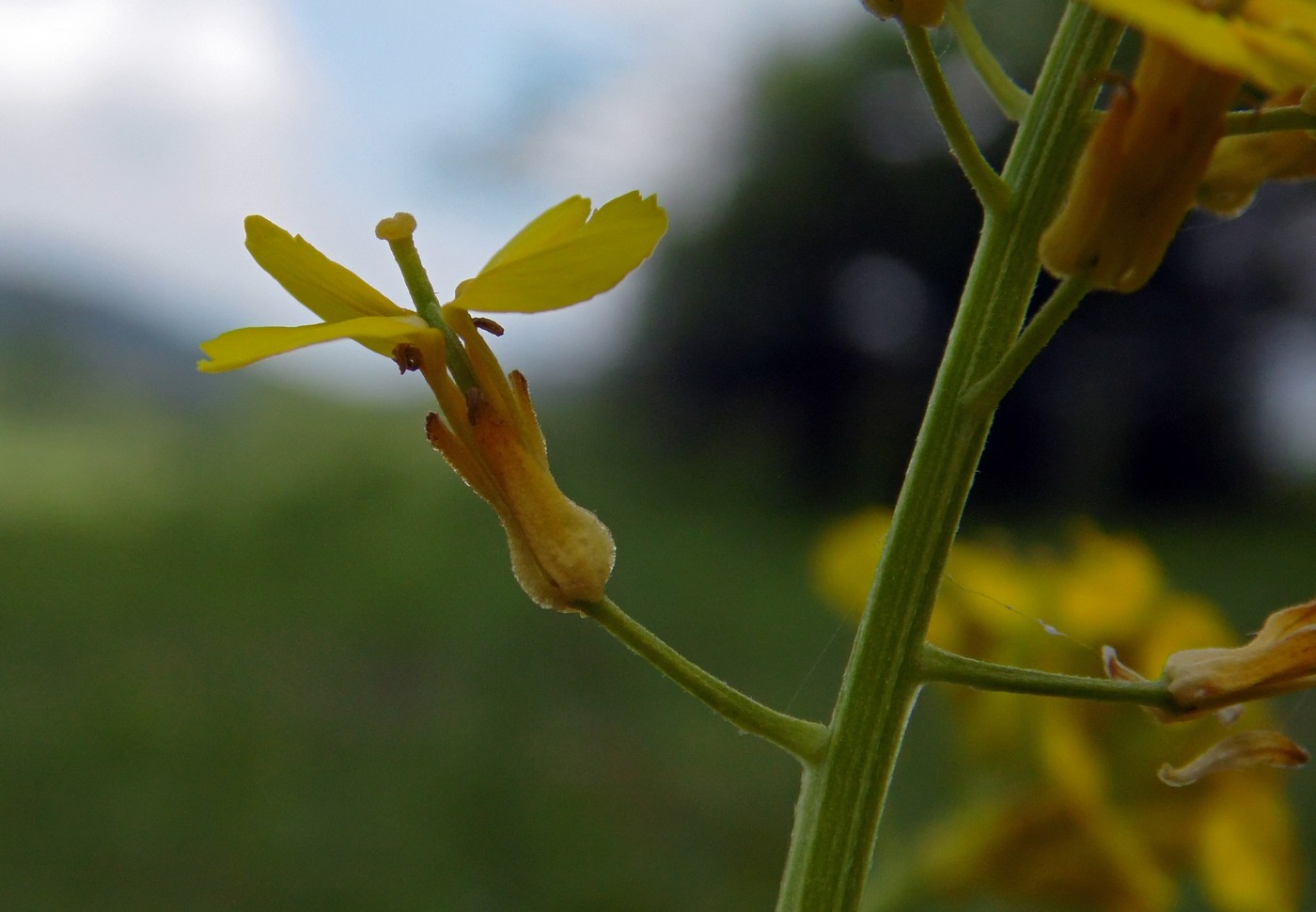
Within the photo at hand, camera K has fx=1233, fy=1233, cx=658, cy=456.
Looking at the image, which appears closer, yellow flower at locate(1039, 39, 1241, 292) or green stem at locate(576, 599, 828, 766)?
yellow flower at locate(1039, 39, 1241, 292)

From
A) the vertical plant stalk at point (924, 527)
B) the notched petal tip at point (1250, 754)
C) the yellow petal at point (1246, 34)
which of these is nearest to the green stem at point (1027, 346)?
the vertical plant stalk at point (924, 527)

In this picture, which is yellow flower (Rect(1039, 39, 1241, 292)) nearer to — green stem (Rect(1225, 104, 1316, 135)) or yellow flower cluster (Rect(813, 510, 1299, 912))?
green stem (Rect(1225, 104, 1316, 135))

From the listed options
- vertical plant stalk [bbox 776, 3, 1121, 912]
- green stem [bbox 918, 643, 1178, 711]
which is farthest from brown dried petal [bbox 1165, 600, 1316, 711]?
vertical plant stalk [bbox 776, 3, 1121, 912]

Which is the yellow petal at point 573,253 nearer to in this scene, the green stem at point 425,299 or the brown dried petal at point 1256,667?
the green stem at point 425,299

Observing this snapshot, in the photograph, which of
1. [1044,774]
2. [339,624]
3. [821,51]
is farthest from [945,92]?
[821,51]

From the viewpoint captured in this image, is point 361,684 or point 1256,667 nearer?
point 1256,667

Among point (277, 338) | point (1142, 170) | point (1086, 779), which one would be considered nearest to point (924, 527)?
point (1142, 170)

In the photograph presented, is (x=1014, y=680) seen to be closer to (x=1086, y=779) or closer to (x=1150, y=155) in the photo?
(x=1150, y=155)
